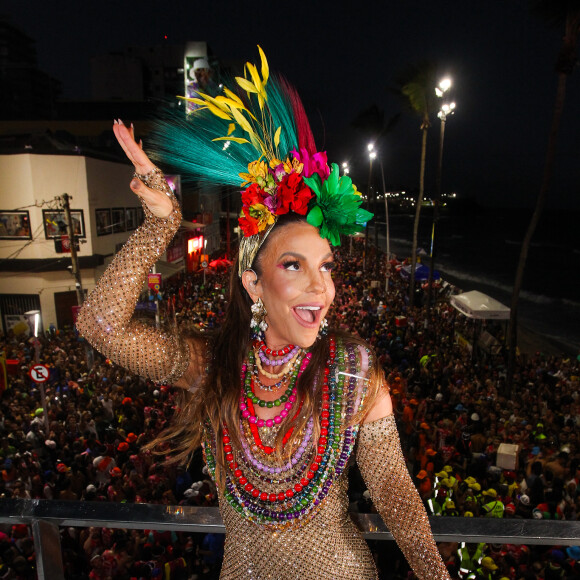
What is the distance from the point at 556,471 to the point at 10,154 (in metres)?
19.9

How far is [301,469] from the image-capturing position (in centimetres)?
175

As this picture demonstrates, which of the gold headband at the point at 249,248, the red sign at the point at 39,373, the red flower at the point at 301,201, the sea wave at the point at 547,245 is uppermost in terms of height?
the red flower at the point at 301,201

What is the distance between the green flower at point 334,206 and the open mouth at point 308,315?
10.7 inches

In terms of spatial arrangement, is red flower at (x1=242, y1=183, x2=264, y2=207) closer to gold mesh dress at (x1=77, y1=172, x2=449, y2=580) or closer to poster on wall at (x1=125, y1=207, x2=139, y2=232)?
gold mesh dress at (x1=77, y1=172, x2=449, y2=580)

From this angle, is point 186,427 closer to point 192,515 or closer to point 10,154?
point 192,515

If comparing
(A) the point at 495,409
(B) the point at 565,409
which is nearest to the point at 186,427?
(A) the point at 495,409

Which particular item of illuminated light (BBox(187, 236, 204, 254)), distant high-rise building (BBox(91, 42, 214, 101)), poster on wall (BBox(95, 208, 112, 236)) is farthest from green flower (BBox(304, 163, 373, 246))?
distant high-rise building (BBox(91, 42, 214, 101))

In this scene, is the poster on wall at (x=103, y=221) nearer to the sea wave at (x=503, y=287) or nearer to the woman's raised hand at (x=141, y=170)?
the woman's raised hand at (x=141, y=170)

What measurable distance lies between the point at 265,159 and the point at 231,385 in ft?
3.26

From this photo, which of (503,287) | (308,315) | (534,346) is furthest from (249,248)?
(503,287)

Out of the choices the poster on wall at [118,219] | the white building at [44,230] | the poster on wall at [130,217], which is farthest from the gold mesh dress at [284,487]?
the poster on wall at [130,217]

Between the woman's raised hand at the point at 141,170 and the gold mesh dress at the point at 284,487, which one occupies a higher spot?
the woman's raised hand at the point at 141,170

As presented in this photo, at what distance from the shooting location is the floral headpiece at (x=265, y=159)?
1.75 metres

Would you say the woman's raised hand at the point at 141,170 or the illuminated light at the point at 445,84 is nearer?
the woman's raised hand at the point at 141,170
